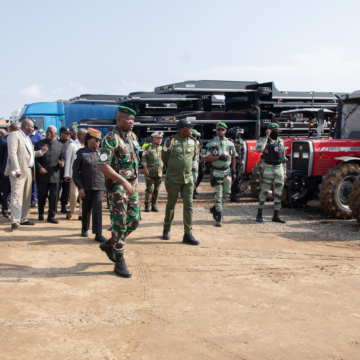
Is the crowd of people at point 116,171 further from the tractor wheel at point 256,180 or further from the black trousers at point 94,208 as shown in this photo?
the tractor wheel at point 256,180

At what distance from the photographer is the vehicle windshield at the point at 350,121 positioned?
912cm

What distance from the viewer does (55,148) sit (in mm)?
7859

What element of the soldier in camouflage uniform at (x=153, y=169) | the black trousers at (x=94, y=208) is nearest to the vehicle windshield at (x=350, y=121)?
the soldier in camouflage uniform at (x=153, y=169)

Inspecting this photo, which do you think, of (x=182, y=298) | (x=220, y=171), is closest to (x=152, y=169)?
(x=220, y=171)

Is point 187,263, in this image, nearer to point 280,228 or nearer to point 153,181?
point 280,228

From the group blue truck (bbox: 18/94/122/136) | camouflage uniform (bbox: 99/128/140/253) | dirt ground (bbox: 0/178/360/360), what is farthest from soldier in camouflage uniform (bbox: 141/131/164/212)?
blue truck (bbox: 18/94/122/136)

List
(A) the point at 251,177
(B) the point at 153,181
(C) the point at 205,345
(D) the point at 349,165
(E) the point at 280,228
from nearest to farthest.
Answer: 1. (C) the point at 205,345
2. (E) the point at 280,228
3. (D) the point at 349,165
4. (B) the point at 153,181
5. (A) the point at 251,177

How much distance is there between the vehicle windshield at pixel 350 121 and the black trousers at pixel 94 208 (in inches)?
226

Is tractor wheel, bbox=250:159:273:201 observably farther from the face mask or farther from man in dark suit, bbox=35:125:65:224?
man in dark suit, bbox=35:125:65:224

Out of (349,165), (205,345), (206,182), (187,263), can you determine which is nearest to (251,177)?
(349,165)

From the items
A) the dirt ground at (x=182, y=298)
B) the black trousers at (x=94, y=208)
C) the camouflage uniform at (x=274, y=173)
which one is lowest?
the dirt ground at (x=182, y=298)

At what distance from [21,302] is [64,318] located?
23.9 inches

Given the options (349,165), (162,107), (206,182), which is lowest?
(206,182)

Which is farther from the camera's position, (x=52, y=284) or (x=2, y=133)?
(x=2, y=133)
